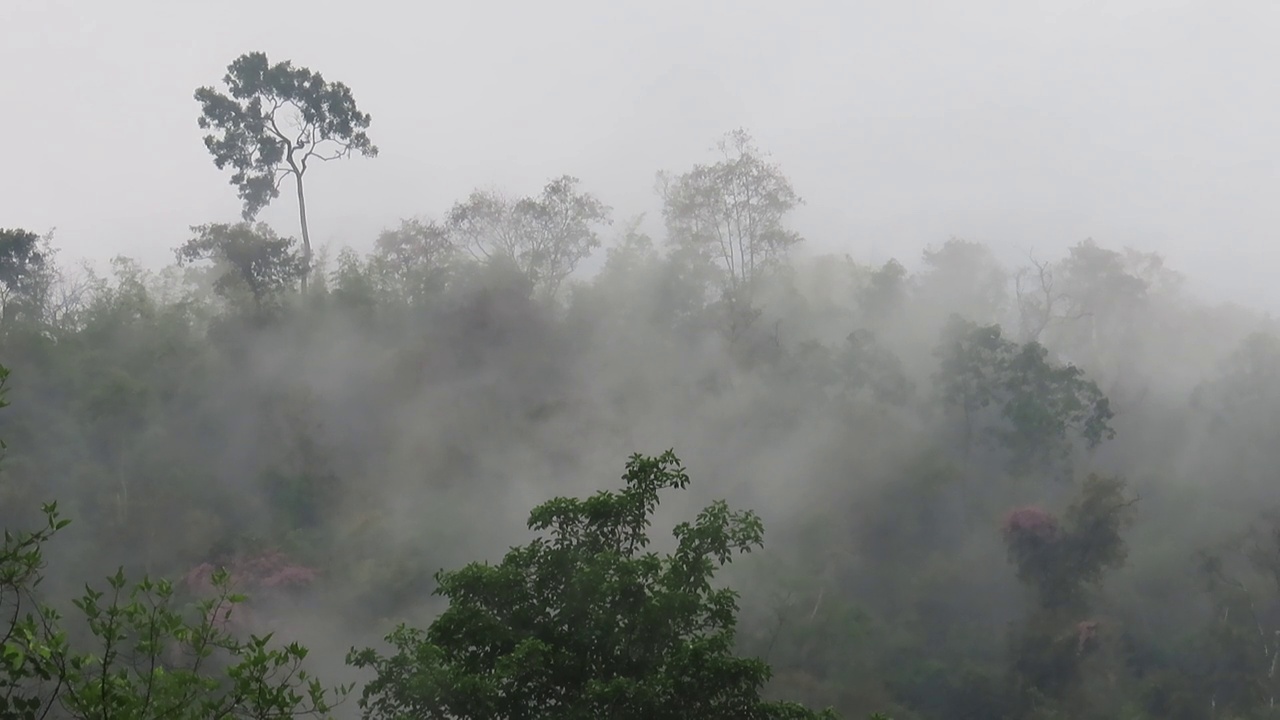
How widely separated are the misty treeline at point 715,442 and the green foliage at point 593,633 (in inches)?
250

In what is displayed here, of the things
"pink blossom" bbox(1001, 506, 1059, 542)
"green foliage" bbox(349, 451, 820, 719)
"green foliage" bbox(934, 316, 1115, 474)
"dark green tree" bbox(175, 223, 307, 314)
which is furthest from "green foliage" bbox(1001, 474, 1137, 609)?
"dark green tree" bbox(175, 223, 307, 314)

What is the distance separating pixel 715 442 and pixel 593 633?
15.2 metres

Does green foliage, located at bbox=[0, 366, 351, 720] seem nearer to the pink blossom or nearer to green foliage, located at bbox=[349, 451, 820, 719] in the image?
green foliage, located at bbox=[349, 451, 820, 719]

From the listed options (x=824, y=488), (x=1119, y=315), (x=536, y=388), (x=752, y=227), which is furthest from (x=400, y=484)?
(x=1119, y=315)

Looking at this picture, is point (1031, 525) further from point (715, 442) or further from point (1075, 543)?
point (715, 442)

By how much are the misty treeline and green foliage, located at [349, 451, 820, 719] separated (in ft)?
20.9

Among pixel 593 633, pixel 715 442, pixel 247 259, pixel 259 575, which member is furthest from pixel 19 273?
pixel 593 633

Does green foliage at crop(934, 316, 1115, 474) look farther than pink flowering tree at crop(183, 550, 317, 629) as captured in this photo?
Yes

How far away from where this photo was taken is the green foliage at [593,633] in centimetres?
650

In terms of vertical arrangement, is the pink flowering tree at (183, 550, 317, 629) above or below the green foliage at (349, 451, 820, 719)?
above

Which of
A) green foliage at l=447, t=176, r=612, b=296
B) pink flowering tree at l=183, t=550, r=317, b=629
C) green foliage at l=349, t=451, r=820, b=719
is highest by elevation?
green foliage at l=447, t=176, r=612, b=296

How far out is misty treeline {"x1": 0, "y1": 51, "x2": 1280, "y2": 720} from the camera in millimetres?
17344

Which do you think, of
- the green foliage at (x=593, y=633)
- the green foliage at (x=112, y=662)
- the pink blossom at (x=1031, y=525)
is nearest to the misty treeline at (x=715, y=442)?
the pink blossom at (x=1031, y=525)

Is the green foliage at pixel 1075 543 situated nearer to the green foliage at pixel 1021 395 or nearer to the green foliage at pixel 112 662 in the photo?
the green foliage at pixel 1021 395
